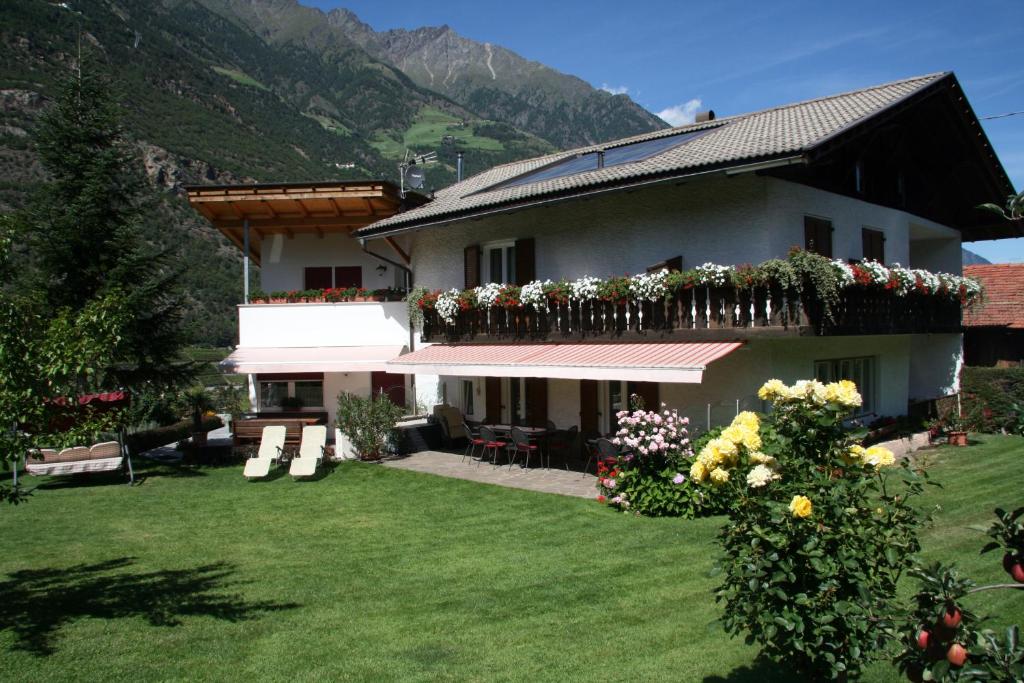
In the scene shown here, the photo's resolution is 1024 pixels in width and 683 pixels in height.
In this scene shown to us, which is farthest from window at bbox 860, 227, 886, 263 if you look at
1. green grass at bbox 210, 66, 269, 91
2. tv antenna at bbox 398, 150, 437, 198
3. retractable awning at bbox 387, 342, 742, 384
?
green grass at bbox 210, 66, 269, 91

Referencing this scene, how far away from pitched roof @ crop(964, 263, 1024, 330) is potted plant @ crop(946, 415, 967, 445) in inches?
239

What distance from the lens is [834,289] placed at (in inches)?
528

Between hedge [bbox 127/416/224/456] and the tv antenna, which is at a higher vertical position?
the tv antenna

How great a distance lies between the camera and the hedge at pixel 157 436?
68.5 ft

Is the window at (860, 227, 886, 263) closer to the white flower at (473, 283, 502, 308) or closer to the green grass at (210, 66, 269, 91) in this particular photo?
the white flower at (473, 283, 502, 308)

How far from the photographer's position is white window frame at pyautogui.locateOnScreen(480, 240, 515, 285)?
65.4 feet

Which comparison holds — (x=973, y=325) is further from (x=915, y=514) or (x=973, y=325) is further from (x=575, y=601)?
(x=915, y=514)

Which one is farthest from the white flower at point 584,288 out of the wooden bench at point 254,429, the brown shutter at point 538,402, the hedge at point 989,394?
the hedge at point 989,394

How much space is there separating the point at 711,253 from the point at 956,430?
8302 mm

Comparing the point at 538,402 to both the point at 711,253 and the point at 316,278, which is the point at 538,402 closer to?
the point at 711,253

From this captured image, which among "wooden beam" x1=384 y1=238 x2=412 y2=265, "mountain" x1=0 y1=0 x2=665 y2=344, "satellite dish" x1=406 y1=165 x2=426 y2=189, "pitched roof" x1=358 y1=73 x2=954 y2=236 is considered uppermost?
"mountain" x1=0 y1=0 x2=665 y2=344

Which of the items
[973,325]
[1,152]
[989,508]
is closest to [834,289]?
[989,508]

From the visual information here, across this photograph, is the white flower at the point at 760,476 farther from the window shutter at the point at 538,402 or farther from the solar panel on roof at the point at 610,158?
the window shutter at the point at 538,402

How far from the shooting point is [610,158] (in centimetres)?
1981
